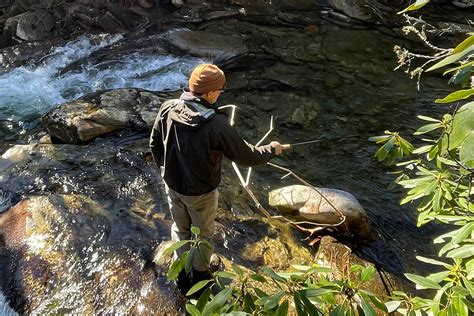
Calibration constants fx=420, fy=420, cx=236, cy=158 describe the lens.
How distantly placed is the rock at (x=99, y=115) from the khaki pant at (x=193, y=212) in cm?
319

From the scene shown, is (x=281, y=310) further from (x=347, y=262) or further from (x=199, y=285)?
(x=347, y=262)

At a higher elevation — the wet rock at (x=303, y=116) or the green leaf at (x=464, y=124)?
the green leaf at (x=464, y=124)

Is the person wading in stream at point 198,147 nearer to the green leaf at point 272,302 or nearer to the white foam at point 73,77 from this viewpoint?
the green leaf at point 272,302

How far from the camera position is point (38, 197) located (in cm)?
442

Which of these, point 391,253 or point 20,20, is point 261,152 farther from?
point 20,20

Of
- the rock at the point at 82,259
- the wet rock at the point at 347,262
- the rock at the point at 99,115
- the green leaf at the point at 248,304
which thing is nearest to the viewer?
the green leaf at the point at 248,304

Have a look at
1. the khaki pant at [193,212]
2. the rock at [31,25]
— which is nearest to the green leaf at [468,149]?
the khaki pant at [193,212]

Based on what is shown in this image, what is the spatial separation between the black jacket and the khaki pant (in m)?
0.09

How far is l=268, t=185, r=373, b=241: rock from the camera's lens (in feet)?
14.1

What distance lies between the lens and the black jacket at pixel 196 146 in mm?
2615

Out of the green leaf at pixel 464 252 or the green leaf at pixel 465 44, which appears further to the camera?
the green leaf at pixel 464 252

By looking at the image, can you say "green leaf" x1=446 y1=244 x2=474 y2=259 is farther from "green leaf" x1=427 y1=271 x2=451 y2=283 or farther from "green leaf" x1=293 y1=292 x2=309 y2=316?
"green leaf" x1=293 y1=292 x2=309 y2=316

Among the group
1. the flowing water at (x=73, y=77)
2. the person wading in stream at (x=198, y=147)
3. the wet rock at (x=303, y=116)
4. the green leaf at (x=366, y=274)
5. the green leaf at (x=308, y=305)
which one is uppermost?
the green leaf at (x=308, y=305)

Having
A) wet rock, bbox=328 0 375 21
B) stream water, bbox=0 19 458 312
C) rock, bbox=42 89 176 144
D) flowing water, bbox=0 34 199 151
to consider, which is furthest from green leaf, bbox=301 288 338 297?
wet rock, bbox=328 0 375 21
